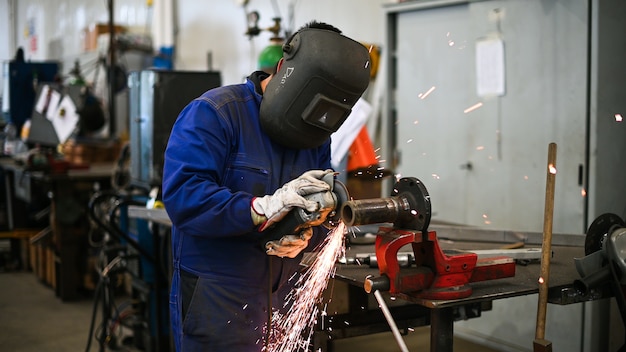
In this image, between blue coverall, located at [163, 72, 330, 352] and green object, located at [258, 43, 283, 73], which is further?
green object, located at [258, 43, 283, 73]

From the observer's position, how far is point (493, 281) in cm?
217

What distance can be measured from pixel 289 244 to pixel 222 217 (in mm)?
193

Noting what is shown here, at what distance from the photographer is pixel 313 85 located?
191 cm

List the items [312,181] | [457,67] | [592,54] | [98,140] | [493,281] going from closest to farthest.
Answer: [312,181] < [493,281] < [592,54] < [457,67] < [98,140]

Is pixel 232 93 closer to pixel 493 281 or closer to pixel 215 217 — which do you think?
pixel 215 217

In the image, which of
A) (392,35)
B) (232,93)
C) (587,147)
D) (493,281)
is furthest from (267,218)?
(392,35)

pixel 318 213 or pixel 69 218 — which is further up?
pixel 318 213

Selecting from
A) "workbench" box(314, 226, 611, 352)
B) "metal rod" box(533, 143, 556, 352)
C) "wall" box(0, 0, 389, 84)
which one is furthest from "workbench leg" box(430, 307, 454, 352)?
"wall" box(0, 0, 389, 84)

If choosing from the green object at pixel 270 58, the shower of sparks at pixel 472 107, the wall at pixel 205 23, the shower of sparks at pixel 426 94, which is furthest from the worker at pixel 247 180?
the wall at pixel 205 23

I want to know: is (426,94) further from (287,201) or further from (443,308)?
(287,201)

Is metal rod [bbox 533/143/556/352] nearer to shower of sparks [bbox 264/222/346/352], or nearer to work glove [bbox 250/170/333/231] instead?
shower of sparks [bbox 264/222/346/352]

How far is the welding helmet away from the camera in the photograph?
1.91m

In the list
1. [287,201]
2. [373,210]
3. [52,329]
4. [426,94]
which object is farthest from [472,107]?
[52,329]

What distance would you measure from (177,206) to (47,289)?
4.08m
